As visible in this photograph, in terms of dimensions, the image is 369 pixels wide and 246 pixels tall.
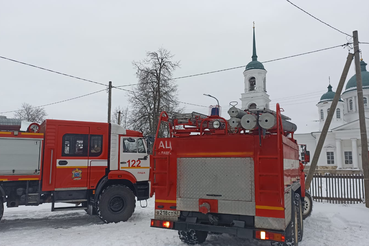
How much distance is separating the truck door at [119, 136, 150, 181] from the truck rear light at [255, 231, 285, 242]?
17.2 ft

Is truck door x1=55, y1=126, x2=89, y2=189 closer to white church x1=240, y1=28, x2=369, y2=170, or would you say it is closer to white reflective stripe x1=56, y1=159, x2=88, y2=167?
white reflective stripe x1=56, y1=159, x2=88, y2=167

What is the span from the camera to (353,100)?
4522 centimetres

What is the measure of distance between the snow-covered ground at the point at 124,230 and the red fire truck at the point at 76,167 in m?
0.66

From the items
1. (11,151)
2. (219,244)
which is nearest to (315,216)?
(219,244)

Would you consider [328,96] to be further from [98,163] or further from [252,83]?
[98,163]

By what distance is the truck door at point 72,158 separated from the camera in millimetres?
8359

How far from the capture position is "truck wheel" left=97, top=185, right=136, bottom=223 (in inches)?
340

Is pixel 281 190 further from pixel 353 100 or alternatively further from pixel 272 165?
pixel 353 100

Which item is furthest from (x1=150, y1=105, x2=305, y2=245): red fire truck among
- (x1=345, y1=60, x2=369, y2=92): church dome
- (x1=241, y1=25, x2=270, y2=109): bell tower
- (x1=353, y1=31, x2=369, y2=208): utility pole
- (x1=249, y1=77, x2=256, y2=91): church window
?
(x1=345, y1=60, x2=369, y2=92): church dome

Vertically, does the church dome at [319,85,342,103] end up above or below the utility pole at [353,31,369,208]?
above

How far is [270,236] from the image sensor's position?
4781 mm

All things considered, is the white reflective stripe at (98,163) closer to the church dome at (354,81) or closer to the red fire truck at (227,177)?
the red fire truck at (227,177)

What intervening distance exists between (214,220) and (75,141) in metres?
5.09

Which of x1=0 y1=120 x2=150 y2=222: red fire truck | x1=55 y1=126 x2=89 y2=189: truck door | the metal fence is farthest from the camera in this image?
the metal fence
